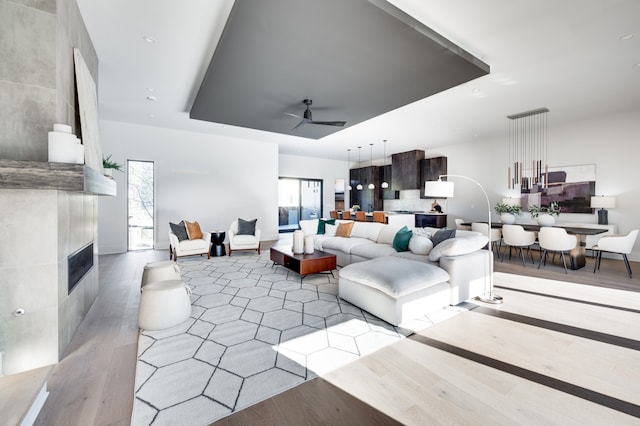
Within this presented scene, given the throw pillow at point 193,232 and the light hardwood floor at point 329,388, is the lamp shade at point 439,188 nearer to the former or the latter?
the light hardwood floor at point 329,388

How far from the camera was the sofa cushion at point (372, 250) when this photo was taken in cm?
408

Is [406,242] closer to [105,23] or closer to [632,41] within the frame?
[632,41]

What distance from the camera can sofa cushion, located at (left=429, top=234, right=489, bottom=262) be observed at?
3119mm

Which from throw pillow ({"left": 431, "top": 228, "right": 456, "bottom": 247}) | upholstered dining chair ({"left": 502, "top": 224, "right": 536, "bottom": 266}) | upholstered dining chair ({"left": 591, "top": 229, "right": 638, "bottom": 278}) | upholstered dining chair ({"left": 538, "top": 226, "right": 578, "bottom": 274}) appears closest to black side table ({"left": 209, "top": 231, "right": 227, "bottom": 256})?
throw pillow ({"left": 431, "top": 228, "right": 456, "bottom": 247})

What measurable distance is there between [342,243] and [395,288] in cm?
234

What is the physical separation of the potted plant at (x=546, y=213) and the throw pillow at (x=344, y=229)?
13.0 feet

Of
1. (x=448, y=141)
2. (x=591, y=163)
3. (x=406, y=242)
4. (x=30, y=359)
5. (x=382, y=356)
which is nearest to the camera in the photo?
(x=30, y=359)

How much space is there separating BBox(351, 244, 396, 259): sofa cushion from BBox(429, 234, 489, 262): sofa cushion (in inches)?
35.0

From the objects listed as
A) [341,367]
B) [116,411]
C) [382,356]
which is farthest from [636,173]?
[116,411]

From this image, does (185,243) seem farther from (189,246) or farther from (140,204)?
(140,204)

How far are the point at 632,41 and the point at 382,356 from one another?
4.48 metres

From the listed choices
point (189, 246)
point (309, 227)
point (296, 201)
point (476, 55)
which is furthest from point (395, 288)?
point (296, 201)

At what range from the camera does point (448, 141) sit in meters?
7.80

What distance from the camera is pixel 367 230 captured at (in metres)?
5.18
